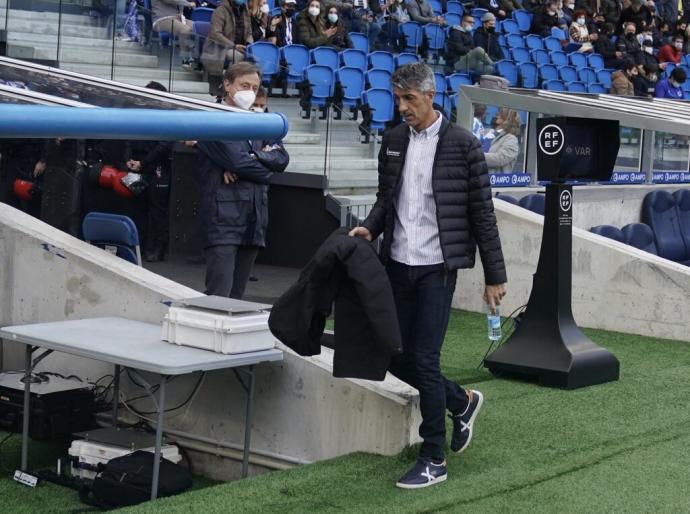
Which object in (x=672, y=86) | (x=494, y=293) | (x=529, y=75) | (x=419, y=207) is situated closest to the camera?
(x=419, y=207)

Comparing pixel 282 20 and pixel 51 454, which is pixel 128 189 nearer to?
pixel 51 454

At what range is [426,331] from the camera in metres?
5.55

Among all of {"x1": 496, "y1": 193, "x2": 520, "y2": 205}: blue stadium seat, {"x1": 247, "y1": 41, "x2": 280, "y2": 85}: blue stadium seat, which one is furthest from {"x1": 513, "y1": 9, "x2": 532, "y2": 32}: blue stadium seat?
{"x1": 496, "y1": 193, "x2": 520, "y2": 205}: blue stadium seat

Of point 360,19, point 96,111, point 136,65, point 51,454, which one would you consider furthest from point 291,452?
point 360,19

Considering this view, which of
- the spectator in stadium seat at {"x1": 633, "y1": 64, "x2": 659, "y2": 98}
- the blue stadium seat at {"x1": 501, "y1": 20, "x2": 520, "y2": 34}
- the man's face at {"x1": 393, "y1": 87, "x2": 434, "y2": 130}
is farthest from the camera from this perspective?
the blue stadium seat at {"x1": 501, "y1": 20, "x2": 520, "y2": 34}

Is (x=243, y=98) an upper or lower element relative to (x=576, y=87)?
lower

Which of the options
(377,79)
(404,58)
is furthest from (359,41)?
(377,79)

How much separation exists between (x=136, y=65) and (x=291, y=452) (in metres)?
8.16

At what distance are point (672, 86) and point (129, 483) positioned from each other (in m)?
19.5

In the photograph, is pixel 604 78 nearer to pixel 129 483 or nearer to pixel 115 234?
pixel 115 234

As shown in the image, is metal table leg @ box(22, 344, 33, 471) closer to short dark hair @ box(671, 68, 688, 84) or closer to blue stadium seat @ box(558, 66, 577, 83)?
blue stadium seat @ box(558, 66, 577, 83)

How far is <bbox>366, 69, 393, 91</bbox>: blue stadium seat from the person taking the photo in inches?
698

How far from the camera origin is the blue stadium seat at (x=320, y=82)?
627 inches

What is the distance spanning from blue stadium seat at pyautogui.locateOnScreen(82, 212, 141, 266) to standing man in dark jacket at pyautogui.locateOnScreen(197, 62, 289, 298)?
1.44 ft
